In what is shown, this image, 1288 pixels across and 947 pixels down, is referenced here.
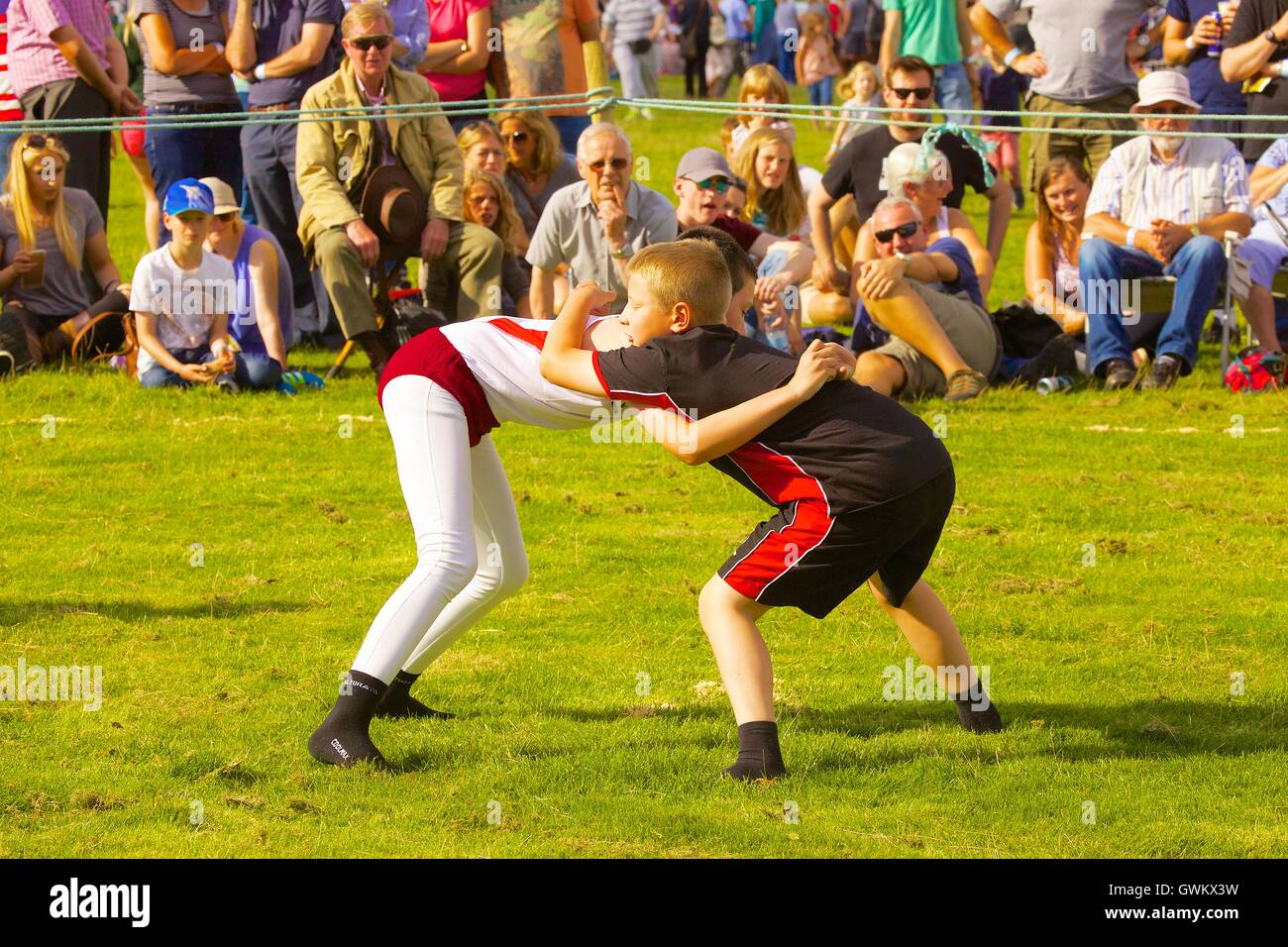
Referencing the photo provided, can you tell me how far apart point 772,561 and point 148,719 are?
2153 mm

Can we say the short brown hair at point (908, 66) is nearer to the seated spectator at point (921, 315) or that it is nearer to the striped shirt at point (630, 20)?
the seated spectator at point (921, 315)

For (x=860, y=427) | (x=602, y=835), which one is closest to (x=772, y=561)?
(x=860, y=427)

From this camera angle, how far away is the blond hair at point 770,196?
40.0ft

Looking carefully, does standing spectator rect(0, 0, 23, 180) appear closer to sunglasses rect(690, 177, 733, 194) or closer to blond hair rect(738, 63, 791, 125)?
sunglasses rect(690, 177, 733, 194)

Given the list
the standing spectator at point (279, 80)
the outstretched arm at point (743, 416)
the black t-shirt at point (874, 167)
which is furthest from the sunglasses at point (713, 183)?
the outstretched arm at point (743, 416)

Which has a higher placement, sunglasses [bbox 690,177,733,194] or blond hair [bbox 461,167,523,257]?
sunglasses [bbox 690,177,733,194]

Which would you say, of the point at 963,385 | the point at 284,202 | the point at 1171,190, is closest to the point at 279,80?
the point at 284,202

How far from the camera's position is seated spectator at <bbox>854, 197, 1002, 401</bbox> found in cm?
1039

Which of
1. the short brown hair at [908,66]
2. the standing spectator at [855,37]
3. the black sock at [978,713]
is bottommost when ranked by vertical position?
the standing spectator at [855,37]

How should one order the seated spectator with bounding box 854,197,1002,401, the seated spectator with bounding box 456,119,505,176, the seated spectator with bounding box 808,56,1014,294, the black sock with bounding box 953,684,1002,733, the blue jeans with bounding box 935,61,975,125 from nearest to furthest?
1. the black sock with bounding box 953,684,1002,733
2. the seated spectator with bounding box 854,197,1002,401
3. the seated spectator with bounding box 456,119,505,176
4. the seated spectator with bounding box 808,56,1014,294
5. the blue jeans with bounding box 935,61,975,125

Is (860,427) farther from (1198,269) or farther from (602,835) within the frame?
(1198,269)

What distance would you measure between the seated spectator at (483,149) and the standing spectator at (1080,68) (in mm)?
3650

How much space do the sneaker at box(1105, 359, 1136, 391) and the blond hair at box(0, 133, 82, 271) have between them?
6.44 m

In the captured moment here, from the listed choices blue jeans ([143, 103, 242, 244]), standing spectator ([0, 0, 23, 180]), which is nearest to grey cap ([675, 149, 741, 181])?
blue jeans ([143, 103, 242, 244])
